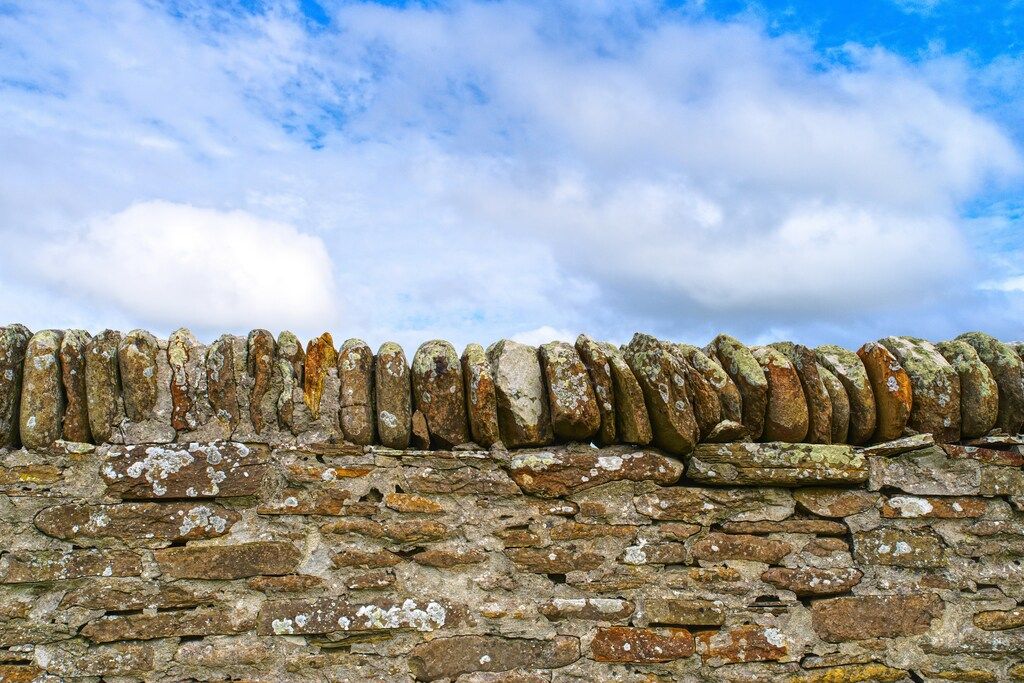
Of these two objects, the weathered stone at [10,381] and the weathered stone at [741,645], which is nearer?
the weathered stone at [10,381]

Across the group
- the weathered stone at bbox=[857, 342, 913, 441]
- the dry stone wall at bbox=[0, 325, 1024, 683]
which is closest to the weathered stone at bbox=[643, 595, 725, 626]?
the dry stone wall at bbox=[0, 325, 1024, 683]

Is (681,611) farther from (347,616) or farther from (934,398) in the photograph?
(934,398)

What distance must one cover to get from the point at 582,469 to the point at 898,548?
A: 1633 mm

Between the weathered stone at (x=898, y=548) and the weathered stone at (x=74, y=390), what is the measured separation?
358 centimetres

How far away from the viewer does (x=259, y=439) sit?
3.62 metres

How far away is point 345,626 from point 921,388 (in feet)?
9.97

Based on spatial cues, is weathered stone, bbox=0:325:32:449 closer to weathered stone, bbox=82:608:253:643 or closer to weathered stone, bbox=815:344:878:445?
weathered stone, bbox=82:608:253:643

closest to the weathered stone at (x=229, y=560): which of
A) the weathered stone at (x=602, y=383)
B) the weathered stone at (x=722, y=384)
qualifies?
the weathered stone at (x=602, y=383)

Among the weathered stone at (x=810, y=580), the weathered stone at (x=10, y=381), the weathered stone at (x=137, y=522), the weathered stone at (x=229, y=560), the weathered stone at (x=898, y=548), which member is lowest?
the weathered stone at (x=810, y=580)

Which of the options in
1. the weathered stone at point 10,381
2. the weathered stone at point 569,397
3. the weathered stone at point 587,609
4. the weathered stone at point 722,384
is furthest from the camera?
the weathered stone at point 722,384

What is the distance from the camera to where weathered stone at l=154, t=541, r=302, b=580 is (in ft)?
11.4

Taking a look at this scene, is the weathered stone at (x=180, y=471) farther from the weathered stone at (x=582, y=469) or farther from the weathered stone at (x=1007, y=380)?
the weathered stone at (x=1007, y=380)

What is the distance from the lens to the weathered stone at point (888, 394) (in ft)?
13.6

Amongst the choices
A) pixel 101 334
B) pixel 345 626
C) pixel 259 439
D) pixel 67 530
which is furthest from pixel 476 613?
pixel 101 334
